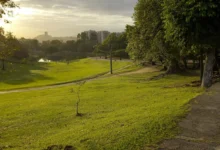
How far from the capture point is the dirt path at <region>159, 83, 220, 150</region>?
8.45 m

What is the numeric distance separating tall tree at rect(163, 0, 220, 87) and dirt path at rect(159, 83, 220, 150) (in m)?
6.38

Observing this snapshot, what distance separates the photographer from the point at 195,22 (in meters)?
18.3

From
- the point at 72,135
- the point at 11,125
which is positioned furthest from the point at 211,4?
the point at 11,125

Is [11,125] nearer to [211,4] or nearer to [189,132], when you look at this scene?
[189,132]

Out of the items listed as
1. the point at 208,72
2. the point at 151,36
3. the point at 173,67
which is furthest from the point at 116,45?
the point at 208,72

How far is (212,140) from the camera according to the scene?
8.97 meters

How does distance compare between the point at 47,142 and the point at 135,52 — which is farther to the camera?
the point at 135,52

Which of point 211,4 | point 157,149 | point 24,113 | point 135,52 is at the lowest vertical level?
point 24,113

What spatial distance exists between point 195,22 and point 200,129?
10.7 m

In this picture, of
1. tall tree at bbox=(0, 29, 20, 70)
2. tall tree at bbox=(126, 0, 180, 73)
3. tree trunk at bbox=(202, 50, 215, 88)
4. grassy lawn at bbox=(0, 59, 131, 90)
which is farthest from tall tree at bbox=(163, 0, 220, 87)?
grassy lawn at bbox=(0, 59, 131, 90)

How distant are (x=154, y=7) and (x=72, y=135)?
77.2 ft

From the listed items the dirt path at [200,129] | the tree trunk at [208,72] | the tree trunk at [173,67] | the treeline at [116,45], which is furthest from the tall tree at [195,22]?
the treeline at [116,45]

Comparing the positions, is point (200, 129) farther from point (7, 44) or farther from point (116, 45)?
point (116, 45)

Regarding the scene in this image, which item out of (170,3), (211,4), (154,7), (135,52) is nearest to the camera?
(211,4)
